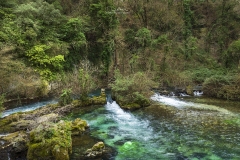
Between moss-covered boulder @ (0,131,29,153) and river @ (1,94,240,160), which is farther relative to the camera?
river @ (1,94,240,160)

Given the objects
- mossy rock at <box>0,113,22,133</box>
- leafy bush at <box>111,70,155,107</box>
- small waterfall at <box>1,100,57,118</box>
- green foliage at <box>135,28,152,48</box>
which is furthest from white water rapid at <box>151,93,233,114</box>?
mossy rock at <box>0,113,22,133</box>

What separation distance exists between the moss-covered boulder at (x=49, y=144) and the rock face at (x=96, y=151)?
972 mm

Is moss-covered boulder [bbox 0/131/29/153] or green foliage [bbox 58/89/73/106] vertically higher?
green foliage [bbox 58/89/73/106]

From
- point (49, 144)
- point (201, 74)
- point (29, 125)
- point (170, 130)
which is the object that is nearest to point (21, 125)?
point (29, 125)

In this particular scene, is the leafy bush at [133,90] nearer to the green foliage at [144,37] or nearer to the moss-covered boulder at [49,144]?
the moss-covered boulder at [49,144]

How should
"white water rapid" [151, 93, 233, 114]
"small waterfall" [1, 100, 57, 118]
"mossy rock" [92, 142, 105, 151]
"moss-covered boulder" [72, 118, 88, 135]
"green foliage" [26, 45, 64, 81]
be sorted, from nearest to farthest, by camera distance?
1. "mossy rock" [92, 142, 105, 151]
2. "moss-covered boulder" [72, 118, 88, 135]
3. "small waterfall" [1, 100, 57, 118]
4. "white water rapid" [151, 93, 233, 114]
5. "green foliage" [26, 45, 64, 81]

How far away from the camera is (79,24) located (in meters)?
29.0

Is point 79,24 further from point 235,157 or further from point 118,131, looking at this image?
point 235,157

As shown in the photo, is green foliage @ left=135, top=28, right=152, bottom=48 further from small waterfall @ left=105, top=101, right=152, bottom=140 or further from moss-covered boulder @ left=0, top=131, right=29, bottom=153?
moss-covered boulder @ left=0, top=131, right=29, bottom=153

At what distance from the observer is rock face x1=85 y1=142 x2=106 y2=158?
11.6m

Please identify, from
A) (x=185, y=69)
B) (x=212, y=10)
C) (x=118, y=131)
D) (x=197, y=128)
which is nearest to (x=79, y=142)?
(x=118, y=131)

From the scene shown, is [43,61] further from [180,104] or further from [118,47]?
[180,104]

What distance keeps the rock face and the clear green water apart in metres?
0.80

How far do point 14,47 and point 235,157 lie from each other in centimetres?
2101
